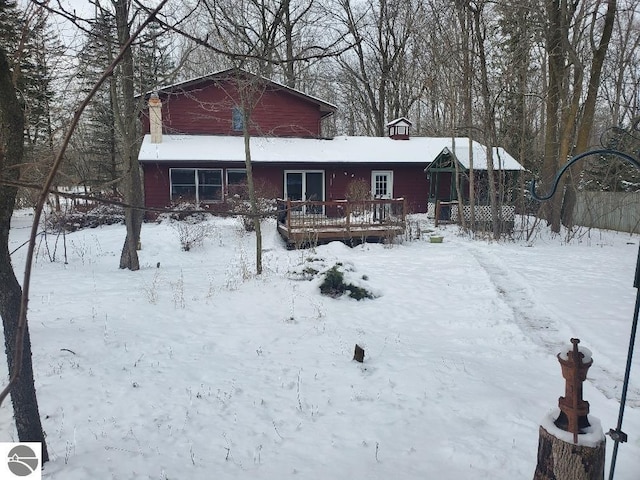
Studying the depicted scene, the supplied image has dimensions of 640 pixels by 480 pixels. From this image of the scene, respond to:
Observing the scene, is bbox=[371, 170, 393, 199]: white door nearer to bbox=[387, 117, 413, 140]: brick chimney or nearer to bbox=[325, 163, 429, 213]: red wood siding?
bbox=[325, 163, 429, 213]: red wood siding

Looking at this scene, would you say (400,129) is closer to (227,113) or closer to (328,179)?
(328,179)

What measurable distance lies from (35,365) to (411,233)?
11.2 metres

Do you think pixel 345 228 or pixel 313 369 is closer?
pixel 313 369

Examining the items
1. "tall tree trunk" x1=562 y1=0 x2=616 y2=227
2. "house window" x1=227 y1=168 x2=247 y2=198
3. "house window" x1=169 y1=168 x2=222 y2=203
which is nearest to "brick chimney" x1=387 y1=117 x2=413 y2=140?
"house window" x1=227 y1=168 x2=247 y2=198

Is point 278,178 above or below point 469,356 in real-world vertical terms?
above

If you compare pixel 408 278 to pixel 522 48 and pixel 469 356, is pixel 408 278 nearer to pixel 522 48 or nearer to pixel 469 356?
pixel 469 356

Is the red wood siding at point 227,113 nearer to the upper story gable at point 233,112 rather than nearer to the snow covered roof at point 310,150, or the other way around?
the upper story gable at point 233,112

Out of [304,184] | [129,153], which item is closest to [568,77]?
[304,184]

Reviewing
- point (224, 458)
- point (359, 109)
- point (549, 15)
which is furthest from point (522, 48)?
point (359, 109)

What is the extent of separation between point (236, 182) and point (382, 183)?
7206 mm

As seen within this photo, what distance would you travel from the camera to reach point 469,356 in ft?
17.2

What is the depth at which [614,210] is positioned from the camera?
16875mm

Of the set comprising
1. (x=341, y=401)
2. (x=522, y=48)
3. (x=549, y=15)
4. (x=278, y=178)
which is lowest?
(x=341, y=401)

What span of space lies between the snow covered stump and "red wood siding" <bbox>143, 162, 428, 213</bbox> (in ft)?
52.9
